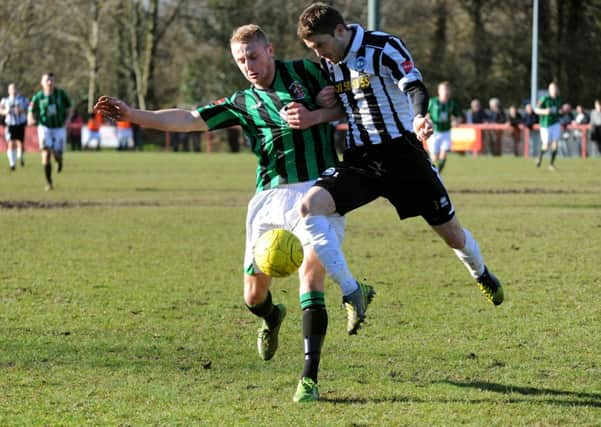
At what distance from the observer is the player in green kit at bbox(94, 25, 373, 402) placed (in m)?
5.88

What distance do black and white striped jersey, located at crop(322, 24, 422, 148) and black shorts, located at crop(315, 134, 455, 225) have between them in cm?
8

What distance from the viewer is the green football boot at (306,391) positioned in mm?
5516

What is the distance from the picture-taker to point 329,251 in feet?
19.0

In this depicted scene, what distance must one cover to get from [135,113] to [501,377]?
2.40 meters

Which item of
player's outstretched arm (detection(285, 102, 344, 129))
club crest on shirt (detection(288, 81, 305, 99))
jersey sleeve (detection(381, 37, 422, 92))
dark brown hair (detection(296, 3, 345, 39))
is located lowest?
player's outstretched arm (detection(285, 102, 344, 129))

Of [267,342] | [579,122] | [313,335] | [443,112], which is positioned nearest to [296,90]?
[313,335]

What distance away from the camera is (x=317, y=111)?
6023 millimetres

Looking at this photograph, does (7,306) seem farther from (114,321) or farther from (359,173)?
(359,173)

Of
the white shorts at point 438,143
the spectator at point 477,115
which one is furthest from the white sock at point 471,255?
the spectator at point 477,115

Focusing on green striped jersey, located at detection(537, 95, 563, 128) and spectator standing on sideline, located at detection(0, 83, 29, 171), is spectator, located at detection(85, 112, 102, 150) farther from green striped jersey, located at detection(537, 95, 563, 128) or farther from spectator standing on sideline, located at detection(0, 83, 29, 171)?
green striped jersey, located at detection(537, 95, 563, 128)

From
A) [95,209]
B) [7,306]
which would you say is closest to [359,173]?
[7,306]

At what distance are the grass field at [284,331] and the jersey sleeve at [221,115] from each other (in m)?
1.33

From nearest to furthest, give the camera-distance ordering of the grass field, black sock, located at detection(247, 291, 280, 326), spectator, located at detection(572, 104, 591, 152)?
the grass field
black sock, located at detection(247, 291, 280, 326)
spectator, located at detection(572, 104, 591, 152)

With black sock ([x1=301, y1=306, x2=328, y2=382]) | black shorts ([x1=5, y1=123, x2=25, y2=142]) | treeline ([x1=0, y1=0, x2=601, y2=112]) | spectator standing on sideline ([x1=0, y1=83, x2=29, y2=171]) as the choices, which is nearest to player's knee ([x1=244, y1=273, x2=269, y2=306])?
black sock ([x1=301, y1=306, x2=328, y2=382])
